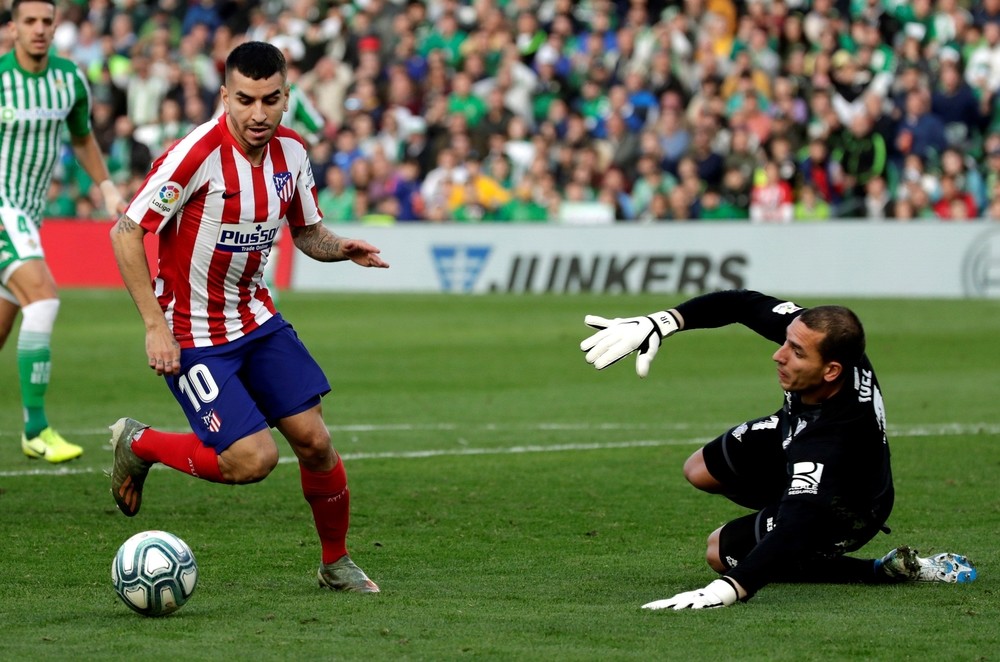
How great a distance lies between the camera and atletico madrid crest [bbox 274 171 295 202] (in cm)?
623

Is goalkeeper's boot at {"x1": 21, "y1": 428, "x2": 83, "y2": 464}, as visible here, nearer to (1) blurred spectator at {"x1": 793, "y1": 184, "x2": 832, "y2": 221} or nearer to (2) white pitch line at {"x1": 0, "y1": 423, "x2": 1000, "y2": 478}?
(2) white pitch line at {"x1": 0, "y1": 423, "x2": 1000, "y2": 478}

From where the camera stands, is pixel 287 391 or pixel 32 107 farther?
pixel 32 107

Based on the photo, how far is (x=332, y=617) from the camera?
5.40 m

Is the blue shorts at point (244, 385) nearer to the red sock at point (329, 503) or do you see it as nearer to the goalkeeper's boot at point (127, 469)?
the red sock at point (329, 503)

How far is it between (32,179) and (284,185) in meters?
3.81

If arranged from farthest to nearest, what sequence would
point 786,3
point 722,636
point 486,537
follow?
point 786,3 → point 486,537 → point 722,636

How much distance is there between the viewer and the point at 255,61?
5.91m

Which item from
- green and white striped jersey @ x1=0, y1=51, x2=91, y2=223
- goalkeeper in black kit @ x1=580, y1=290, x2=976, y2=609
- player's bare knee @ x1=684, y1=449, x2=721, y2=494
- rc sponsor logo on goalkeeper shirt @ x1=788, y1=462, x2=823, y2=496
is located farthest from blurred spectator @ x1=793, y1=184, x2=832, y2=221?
rc sponsor logo on goalkeeper shirt @ x1=788, y1=462, x2=823, y2=496

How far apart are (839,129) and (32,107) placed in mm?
14909

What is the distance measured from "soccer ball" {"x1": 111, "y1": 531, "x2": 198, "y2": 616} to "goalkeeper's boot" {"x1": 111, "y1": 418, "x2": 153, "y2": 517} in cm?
96

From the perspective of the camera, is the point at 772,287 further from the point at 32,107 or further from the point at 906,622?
the point at 906,622

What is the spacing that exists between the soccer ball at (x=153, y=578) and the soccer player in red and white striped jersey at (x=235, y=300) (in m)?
0.63

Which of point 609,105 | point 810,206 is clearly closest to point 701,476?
point 810,206

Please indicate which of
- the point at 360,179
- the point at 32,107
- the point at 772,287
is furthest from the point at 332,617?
the point at 360,179
